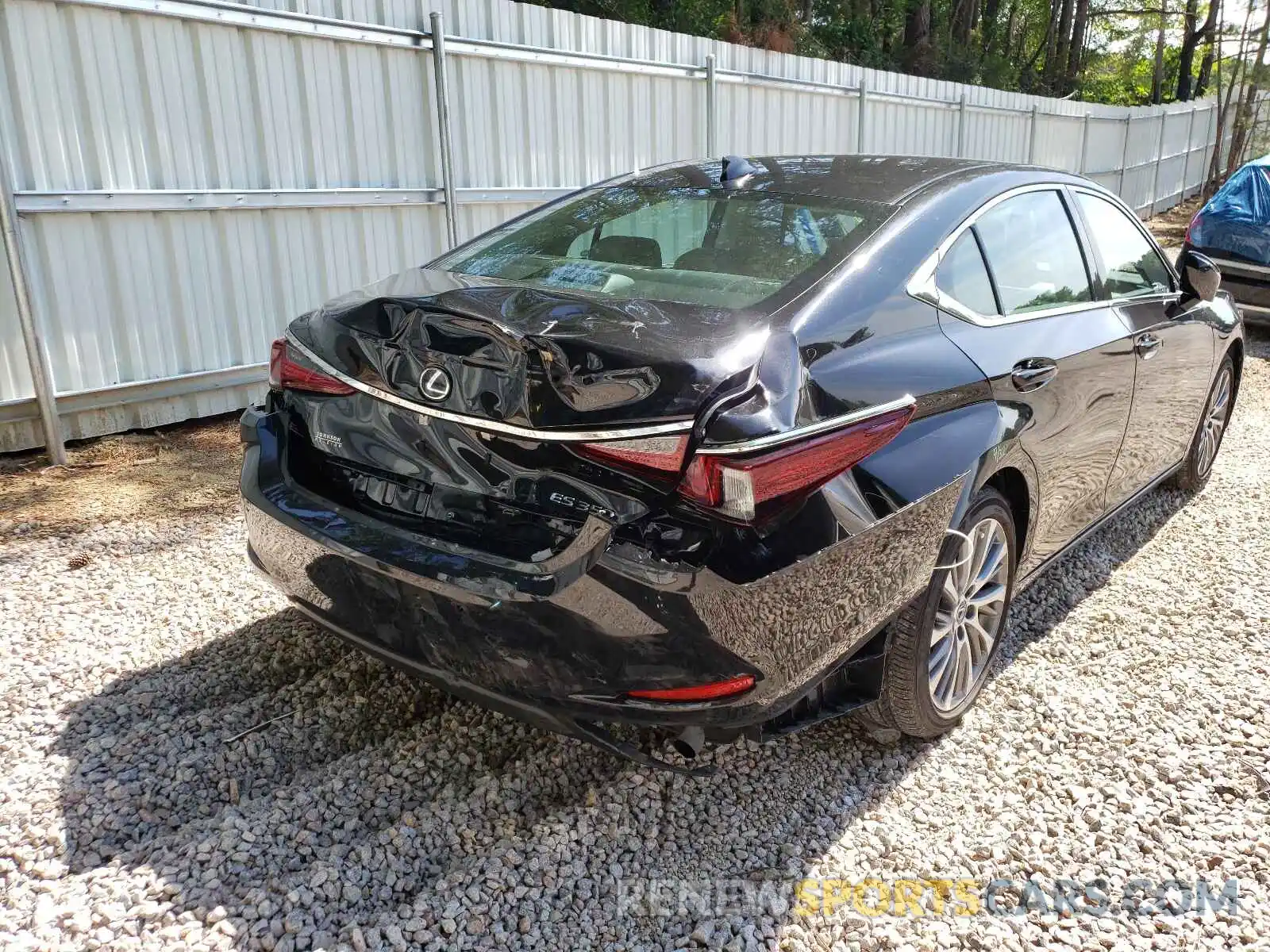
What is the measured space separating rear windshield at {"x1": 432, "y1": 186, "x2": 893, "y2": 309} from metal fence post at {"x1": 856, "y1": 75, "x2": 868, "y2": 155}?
27.6 feet

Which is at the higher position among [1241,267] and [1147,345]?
[1147,345]

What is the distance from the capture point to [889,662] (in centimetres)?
264

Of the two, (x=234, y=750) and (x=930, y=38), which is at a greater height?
(x=930, y=38)

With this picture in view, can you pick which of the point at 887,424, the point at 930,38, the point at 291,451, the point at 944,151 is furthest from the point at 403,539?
the point at 930,38

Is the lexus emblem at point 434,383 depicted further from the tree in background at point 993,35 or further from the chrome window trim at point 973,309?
the tree in background at point 993,35

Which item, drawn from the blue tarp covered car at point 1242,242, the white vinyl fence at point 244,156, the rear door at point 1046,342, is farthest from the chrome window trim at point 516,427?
the blue tarp covered car at point 1242,242

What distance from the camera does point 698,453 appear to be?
2.04m

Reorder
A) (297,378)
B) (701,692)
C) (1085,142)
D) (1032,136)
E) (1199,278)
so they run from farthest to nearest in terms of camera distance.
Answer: (1085,142) < (1032,136) < (1199,278) < (297,378) < (701,692)

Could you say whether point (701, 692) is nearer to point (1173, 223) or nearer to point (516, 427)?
point (516, 427)

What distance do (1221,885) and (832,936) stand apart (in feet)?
3.26

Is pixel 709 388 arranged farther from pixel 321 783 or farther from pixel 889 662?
pixel 321 783

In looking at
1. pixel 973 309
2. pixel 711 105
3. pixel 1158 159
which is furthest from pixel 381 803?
pixel 1158 159

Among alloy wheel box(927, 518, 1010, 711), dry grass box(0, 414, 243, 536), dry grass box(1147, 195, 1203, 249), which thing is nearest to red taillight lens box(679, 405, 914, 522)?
alloy wheel box(927, 518, 1010, 711)

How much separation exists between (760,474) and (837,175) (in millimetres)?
1553
